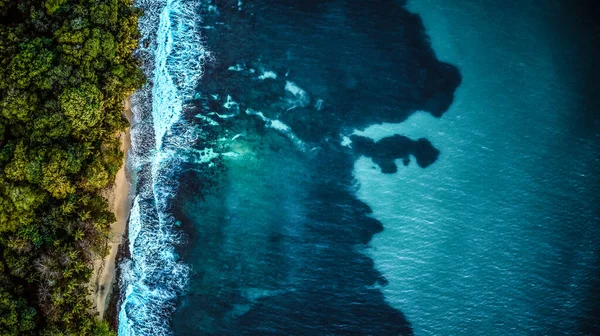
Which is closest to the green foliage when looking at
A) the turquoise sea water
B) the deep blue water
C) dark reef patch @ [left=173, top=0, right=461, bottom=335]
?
the deep blue water

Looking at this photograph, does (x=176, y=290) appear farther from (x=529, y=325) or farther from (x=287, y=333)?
(x=529, y=325)

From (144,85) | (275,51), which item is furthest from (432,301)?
(144,85)

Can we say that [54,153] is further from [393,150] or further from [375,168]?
[393,150]

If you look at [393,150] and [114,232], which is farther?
[393,150]

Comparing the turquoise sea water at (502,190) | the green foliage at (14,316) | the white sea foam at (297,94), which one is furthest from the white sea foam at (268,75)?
the green foliage at (14,316)

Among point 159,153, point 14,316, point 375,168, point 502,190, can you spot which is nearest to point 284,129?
point 375,168

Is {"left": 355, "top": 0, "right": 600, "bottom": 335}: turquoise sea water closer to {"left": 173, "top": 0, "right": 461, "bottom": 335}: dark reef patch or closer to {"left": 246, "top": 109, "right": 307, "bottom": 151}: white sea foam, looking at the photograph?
{"left": 173, "top": 0, "right": 461, "bottom": 335}: dark reef patch

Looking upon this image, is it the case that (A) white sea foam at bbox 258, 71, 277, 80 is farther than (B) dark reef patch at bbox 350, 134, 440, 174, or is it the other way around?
(B) dark reef patch at bbox 350, 134, 440, 174
